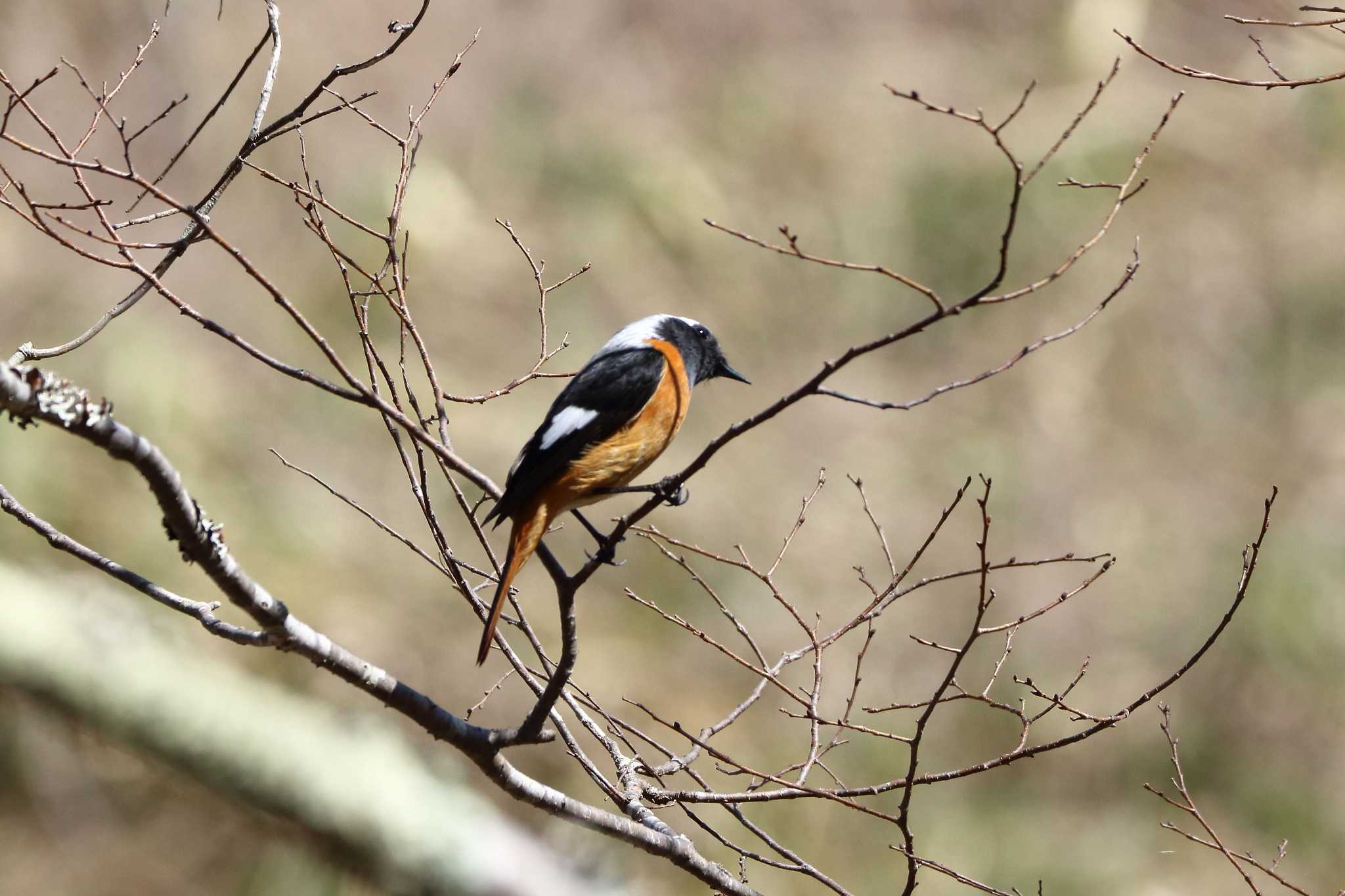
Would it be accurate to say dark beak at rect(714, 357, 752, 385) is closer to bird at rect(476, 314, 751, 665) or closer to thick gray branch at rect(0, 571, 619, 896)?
bird at rect(476, 314, 751, 665)

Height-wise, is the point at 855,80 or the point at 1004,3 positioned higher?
the point at 1004,3

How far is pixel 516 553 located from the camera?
3248mm

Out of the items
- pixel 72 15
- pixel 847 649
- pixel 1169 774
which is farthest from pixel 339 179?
pixel 1169 774

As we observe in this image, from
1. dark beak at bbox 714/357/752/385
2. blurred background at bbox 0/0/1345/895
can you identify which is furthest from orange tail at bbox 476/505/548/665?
blurred background at bbox 0/0/1345/895

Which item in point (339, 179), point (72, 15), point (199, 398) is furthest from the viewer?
point (339, 179)

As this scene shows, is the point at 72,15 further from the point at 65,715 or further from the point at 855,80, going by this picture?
the point at 65,715

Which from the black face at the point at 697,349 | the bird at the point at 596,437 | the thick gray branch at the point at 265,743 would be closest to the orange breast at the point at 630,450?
the bird at the point at 596,437

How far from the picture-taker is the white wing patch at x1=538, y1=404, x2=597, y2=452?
11.9 ft

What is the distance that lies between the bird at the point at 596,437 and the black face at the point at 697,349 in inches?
6.4

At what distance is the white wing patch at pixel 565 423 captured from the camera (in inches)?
143

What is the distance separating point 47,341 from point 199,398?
103 cm

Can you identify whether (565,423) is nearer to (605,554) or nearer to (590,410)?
(590,410)

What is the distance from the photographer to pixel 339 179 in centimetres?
1081

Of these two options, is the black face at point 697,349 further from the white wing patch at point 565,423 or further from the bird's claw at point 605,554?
the bird's claw at point 605,554
